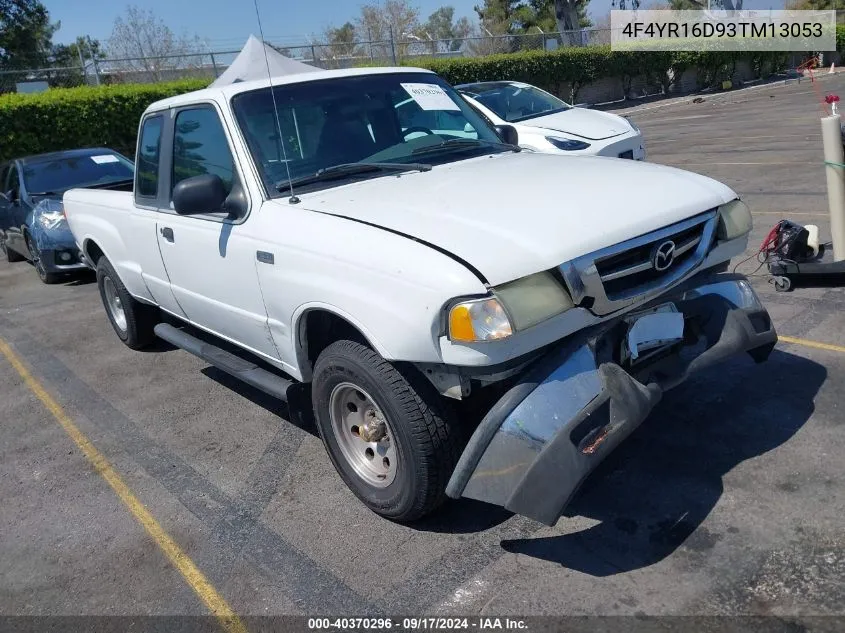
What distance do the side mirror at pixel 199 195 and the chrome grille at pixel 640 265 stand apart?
186cm

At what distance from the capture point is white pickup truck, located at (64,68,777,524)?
9.57 feet

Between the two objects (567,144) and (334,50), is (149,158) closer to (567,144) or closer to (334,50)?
(567,144)

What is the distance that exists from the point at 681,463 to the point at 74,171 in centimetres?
921

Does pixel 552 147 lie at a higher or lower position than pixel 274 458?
higher

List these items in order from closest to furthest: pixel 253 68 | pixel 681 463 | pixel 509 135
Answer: pixel 681 463 < pixel 509 135 < pixel 253 68

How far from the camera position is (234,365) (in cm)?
444

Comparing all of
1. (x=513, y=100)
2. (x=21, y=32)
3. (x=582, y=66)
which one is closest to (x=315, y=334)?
(x=513, y=100)

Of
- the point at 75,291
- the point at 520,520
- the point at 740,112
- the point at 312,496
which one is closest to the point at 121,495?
the point at 312,496

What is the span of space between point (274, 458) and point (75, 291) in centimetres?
610

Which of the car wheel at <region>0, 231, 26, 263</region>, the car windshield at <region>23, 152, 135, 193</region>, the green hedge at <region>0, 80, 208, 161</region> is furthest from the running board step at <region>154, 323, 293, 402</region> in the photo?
the green hedge at <region>0, 80, 208, 161</region>

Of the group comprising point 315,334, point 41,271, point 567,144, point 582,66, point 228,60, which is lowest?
point 41,271

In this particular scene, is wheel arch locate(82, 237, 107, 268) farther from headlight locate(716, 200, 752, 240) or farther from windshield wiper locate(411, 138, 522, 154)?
headlight locate(716, 200, 752, 240)

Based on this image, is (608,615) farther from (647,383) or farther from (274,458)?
(274,458)

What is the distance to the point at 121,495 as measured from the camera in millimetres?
4164
